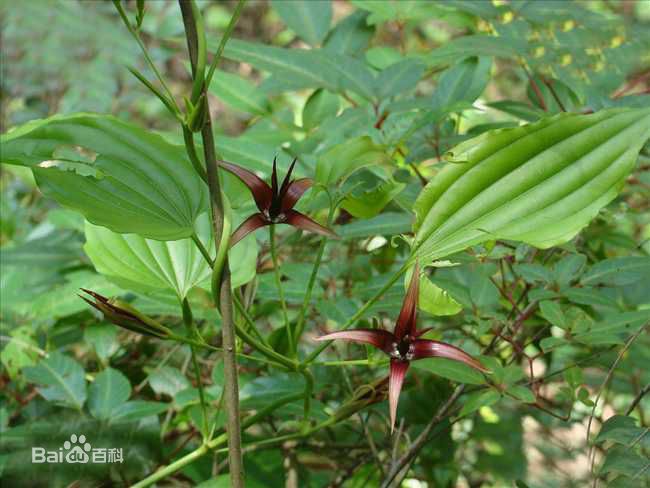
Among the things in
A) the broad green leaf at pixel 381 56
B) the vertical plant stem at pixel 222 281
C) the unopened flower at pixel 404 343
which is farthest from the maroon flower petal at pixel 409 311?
the broad green leaf at pixel 381 56

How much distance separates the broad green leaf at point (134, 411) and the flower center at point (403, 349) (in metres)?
0.37

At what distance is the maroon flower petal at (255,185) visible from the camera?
0.49 metres

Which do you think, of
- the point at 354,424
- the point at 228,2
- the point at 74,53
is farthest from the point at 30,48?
the point at 354,424

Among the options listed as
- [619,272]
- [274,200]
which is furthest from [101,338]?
[619,272]

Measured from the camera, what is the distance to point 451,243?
484mm

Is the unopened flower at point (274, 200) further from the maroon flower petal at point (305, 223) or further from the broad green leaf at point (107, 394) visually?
the broad green leaf at point (107, 394)

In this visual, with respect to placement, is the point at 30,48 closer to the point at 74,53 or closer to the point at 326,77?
the point at 74,53

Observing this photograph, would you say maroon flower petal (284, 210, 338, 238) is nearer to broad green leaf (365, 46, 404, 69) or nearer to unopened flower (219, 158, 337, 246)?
unopened flower (219, 158, 337, 246)

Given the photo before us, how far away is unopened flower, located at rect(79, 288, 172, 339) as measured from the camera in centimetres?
45

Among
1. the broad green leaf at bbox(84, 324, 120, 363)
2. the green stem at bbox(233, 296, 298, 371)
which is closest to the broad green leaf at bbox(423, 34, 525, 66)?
the green stem at bbox(233, 296, 298, 371)

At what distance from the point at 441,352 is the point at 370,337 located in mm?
42

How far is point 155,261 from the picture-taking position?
0.61m

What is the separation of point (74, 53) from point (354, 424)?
1373 millimetres

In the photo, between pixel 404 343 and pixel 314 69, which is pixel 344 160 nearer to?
pixel 404 343
